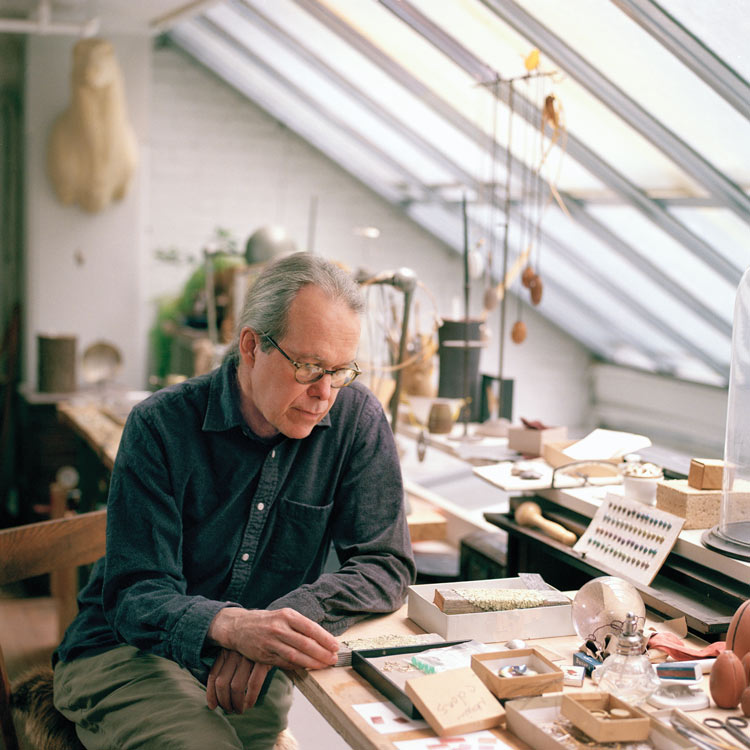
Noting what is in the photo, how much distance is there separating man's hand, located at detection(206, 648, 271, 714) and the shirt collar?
0.42 m

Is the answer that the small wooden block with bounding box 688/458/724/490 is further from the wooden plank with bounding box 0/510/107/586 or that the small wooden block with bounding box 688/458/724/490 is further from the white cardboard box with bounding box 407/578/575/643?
the wooden plank with bounding box 0/510/107/586

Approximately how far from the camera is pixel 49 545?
6.42ft

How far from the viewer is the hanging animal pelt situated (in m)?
5.08

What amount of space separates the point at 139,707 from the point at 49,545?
19.9 inches

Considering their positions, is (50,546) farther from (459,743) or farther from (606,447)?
(606,447)

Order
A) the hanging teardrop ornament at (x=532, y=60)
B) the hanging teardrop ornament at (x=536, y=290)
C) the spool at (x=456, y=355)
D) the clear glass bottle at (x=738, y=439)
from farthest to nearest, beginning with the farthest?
the spool at (x=456, y=355) < the hanging teardrop ornament at (x=536, y=290) < the hanging teardrop ornament at (x=532, y=60) < the clear glass bottle at (x=738, y=439)

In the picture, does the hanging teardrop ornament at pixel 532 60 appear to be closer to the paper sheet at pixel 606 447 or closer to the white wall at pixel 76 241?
the paper sheet at pixel 606 447

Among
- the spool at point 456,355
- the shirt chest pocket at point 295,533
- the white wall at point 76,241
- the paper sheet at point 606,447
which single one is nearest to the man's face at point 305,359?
the shirt chest pocket at point 295,533

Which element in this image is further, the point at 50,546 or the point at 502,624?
the point at 50,546

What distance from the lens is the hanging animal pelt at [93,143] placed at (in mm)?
5078

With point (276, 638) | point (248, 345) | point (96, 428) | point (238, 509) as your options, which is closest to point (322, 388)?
point (248, 345)

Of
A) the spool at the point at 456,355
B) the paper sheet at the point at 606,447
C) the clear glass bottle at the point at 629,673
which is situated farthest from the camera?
the spool at the point at 456,355

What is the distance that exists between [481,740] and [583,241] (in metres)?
4.59

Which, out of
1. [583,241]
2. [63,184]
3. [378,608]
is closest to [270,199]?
[63,184]
